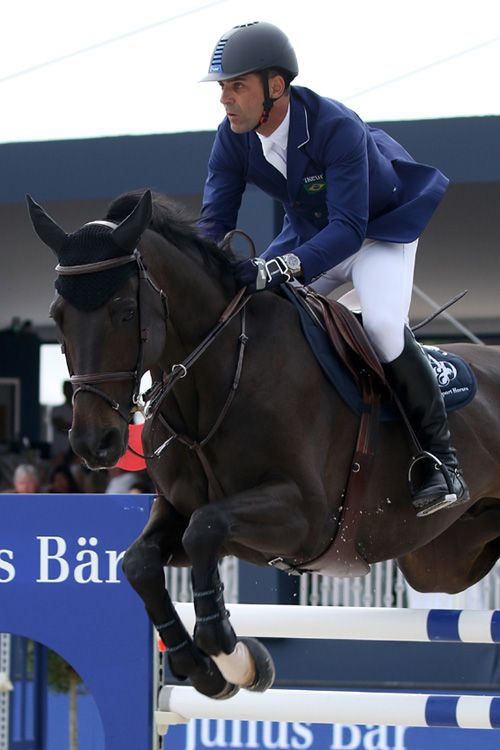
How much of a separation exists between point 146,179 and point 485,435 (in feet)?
14.3

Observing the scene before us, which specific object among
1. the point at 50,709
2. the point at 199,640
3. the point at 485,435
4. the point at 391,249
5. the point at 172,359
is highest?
the point at 391,249

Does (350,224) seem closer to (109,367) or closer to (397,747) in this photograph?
(109,367)

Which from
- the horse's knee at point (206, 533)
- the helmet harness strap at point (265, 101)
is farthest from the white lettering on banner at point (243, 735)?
the helmet harness strap at point (265, 101)

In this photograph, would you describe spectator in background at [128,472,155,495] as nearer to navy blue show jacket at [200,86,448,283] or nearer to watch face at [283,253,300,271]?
navy blue show jacket at [200,86,448,283]

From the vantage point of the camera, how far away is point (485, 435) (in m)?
4.46

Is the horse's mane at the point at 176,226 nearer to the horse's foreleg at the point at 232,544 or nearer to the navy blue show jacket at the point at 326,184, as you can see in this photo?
the navy blue show jacket at the point at 326,184

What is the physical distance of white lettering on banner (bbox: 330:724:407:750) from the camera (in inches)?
249

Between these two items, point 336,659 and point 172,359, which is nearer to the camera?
point 172,359

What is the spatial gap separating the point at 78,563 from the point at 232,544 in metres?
1.40

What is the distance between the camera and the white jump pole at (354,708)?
4.36m

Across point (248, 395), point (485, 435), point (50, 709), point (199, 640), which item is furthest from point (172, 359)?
point (50, 709)

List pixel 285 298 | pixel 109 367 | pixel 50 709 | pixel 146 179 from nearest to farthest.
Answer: pixel 109 367
pixel 285 298
pixel 50 709
pixel 146 179

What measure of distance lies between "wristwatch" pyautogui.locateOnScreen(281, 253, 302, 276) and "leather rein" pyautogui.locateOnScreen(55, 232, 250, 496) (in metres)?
0.16

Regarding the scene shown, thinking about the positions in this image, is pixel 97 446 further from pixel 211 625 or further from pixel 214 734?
pixel 214 734
